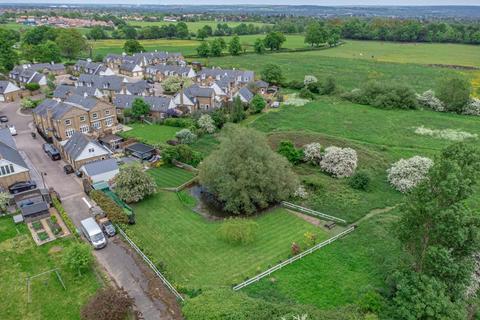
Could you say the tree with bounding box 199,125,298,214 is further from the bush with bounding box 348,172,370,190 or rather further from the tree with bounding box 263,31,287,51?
the tree with bounding box 263,31,287,51

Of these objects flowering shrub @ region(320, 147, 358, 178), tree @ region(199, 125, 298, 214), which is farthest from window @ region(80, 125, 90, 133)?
flowering shrub @ region(320, 147, 358, 178)

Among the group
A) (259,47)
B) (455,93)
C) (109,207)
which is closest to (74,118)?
(109,207)

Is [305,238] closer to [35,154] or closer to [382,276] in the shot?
[382,276]

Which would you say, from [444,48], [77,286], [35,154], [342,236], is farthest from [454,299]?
[444,48]

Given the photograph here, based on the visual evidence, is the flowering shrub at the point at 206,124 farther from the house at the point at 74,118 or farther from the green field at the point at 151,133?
the house at the point at 74,118

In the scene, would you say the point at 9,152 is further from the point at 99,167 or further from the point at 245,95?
the point at 245,95

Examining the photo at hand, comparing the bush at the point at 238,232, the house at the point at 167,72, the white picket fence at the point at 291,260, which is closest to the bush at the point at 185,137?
the bush at the point at 238,232
